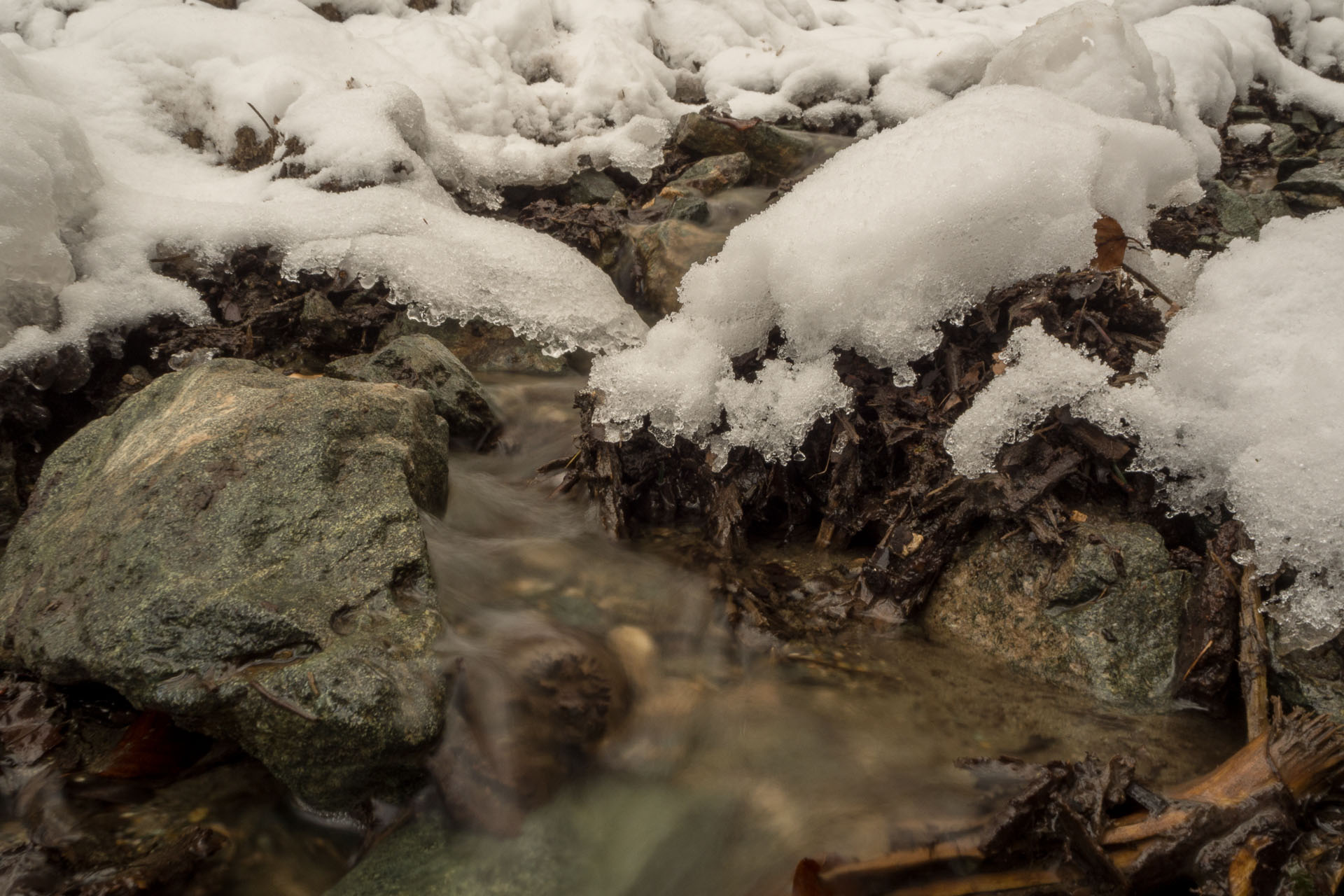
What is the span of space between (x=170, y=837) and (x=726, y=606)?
1634mm

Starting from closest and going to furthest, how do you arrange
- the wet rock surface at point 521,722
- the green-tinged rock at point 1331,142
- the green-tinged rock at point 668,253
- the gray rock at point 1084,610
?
the wet rock surface at point 521,722 → the gray rock at point 1084,610 → the green-tinged rock at point 668,253 → the green-tinged rock at point 1331,142

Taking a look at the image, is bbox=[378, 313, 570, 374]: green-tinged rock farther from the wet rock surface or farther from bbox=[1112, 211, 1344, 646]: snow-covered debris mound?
bbox=[1112, 211, 1344, 646]: snow-covered debris mound

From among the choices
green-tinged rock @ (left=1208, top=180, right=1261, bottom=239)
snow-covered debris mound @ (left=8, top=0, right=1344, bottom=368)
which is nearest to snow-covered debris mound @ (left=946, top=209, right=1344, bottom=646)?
snow-covered debris mound @ (left=8, top=0, right=1344, bottom=368)

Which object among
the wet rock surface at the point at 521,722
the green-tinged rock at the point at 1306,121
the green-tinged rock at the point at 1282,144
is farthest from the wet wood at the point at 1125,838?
the green-tinged rock at the point at 1306,121

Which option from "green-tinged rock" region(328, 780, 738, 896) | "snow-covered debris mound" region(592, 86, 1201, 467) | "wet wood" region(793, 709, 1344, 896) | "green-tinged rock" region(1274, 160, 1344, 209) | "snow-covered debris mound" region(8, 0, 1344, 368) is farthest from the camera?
"green-tinged rock" region(1274, 160, 1344, 209)

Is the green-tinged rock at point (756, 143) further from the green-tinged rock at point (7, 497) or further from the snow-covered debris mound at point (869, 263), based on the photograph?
the green-tinged rock at point (7, 497)

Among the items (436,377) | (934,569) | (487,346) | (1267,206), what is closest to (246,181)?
(487,346)

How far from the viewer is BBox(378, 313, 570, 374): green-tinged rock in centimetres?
400

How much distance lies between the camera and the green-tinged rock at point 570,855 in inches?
65.4

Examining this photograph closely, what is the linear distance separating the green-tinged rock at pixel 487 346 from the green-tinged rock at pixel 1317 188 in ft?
18.3

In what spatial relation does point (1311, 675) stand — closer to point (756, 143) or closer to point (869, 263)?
point (869, 263)

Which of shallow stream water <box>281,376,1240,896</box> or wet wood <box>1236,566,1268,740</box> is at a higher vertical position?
wet wood <box>1236,566,1268,740</box>

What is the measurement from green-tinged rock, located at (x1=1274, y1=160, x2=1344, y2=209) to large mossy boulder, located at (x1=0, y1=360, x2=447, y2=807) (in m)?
6.41

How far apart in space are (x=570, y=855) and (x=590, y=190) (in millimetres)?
4771
